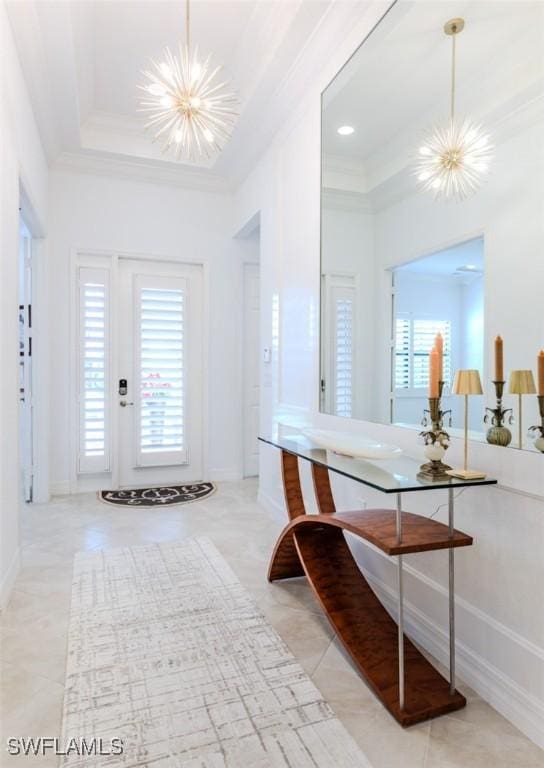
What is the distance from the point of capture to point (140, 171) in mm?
4566

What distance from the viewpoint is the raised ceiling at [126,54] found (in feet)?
8.78

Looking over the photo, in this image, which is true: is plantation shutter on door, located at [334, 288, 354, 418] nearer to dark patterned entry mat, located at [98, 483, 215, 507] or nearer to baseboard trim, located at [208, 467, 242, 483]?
dark patterned entry mat, located at [98, 483, 215, 507]

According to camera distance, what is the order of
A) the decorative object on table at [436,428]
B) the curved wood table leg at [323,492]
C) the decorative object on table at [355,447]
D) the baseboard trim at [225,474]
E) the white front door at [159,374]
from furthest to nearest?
the baseboard trim at [225,474], the white front door at [159,374], the curved wood table leg at [323,492], the decorative object on table at [355,447], the decorative object on table at [436,428]

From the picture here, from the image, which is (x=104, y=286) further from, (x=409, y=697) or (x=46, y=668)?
(x=409, y=697)

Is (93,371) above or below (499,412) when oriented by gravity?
above

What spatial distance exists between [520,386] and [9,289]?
8.62ft

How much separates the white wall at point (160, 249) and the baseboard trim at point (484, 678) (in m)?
3.16

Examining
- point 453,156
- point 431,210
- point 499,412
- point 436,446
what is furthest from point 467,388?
point 453,156

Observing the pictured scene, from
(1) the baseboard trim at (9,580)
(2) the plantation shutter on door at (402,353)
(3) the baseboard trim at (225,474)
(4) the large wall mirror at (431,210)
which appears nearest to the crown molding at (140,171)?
(4) the large wall mirror at (431,210)

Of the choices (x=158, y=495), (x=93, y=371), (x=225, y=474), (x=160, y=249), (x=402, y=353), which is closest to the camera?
(x=402, y=353)

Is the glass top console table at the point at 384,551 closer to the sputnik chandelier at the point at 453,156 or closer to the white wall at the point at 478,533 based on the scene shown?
the white wall at the point at 478,533

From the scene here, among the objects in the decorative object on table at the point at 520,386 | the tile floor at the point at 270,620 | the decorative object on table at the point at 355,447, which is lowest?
the tile floor at the point at 270,620

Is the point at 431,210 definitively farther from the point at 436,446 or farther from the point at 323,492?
the point at 323,492

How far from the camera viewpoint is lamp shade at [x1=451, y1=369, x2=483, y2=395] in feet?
5.40
